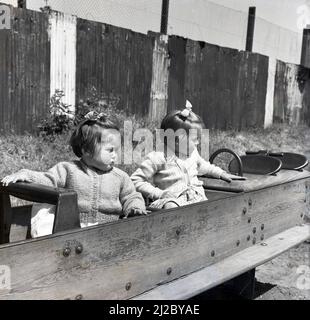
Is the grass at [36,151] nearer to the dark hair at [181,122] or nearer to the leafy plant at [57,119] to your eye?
the leafy plant at [57,119]

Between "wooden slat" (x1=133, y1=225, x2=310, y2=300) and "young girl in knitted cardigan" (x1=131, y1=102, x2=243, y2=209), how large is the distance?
52cm

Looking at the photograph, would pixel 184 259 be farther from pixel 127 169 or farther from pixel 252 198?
pixel 127 169

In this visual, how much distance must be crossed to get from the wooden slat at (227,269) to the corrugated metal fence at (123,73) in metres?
4.46

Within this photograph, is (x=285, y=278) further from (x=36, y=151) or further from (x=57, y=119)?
(x=57, y=119)

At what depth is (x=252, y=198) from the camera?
3713 millimetres

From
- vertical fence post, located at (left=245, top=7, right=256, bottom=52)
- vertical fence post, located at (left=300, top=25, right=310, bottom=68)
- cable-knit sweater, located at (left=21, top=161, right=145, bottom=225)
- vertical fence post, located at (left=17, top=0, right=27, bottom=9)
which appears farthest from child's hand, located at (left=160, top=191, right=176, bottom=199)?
vertical fence post, located at (left=300, top=25, right=310, bottom=68)

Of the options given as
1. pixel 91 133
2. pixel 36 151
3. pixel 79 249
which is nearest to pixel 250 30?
pixel 36 151

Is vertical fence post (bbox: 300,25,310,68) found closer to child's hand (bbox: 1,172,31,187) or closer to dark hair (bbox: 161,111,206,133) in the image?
dark hair (bbox: 161,111,206,133)

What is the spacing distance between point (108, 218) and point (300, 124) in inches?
553

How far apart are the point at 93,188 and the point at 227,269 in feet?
3.65

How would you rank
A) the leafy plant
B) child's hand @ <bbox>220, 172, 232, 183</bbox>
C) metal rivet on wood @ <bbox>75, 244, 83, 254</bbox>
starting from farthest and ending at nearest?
the leafy plant, child's hand @ <bbox>220, 172, 232, 183</bbox>, metal rivet on wood @ <bbox>75, 244, 83, 254</bbox>

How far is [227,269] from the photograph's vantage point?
3336mm

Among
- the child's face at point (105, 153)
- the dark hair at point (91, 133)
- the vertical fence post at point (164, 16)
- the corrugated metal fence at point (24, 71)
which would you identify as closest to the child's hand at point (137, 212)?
the child's face at point (105, 153)

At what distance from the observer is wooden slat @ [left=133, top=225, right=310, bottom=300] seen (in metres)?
2.79
